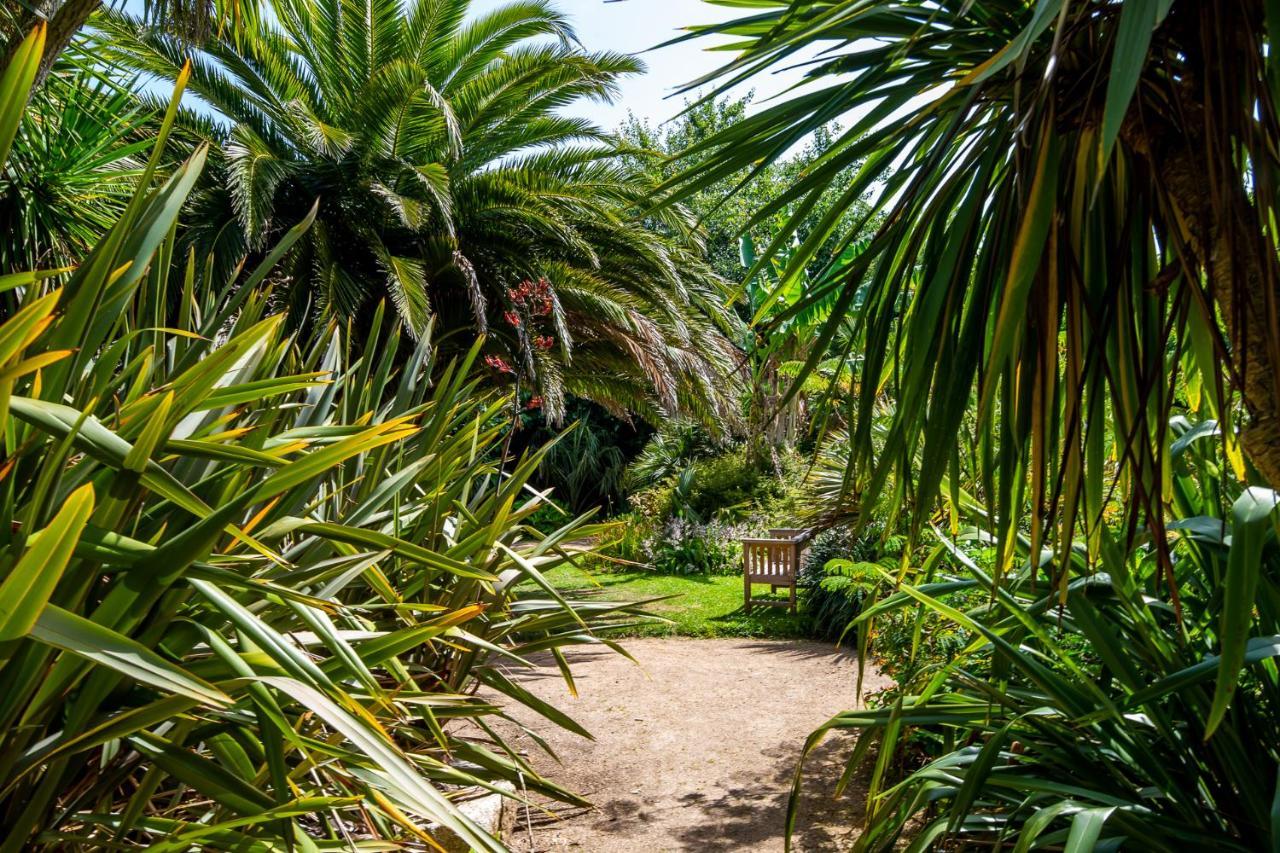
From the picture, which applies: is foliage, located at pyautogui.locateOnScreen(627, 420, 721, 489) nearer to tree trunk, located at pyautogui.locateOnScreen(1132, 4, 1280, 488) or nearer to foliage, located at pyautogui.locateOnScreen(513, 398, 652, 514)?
foliage, located at pyautogui.locateOnScreen(513, 398, 652, 514)

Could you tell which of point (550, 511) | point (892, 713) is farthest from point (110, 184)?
point (550, 511)

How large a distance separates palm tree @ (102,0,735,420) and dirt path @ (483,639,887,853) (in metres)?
2.49

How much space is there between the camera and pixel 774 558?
1014 centimetres

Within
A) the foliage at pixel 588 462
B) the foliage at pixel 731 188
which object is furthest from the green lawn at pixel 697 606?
the foliage at pixel 731 188

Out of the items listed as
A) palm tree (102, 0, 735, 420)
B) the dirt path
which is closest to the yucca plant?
the dirt path

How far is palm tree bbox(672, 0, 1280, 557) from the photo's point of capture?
156 centimetres

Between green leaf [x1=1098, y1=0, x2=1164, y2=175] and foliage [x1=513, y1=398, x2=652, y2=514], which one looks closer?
green leaf [x1=1098, y1=0, x2=1164, y2=175]

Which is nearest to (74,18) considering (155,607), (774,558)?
(155,607)

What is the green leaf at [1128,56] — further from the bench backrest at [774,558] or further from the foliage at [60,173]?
the bench backrest at [774,558]

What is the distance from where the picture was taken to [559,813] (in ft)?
13.5

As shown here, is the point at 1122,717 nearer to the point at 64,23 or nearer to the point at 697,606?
the point at 64,23

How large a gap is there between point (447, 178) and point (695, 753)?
4.50 metres

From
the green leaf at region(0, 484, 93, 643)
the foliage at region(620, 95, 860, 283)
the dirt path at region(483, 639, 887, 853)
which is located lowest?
the dirt path at region(483, 639, 887, 853)

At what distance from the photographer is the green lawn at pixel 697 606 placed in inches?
355
